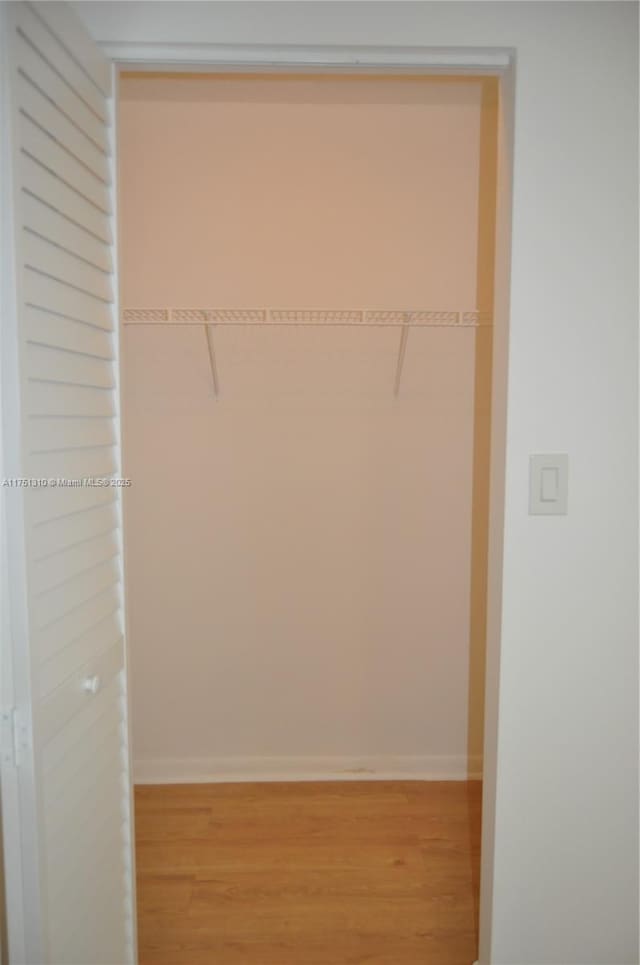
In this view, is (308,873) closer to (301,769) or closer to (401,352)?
(301,769)

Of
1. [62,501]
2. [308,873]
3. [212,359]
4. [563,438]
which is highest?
[212,359]

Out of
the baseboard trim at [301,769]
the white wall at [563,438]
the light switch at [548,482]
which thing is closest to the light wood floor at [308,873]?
the baseboard trim at [301,769]

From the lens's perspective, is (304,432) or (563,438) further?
(304,432)

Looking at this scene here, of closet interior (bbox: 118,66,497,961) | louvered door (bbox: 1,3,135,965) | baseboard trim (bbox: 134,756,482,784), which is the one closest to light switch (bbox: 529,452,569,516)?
louvered door (bbox: 1,3,135,965)

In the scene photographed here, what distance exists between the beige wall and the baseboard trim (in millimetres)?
14

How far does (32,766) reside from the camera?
98 centimetres

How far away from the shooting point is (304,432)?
8.14ft

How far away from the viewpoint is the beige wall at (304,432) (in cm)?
238

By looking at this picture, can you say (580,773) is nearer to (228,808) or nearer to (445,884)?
(445,884)

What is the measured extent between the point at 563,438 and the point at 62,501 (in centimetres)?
97

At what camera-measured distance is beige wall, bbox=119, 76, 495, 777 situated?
238cm

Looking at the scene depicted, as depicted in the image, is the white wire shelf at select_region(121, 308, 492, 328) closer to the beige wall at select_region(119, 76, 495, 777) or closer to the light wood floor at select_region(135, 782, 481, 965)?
the beige wall at select_region(119, 76, 495, 777)

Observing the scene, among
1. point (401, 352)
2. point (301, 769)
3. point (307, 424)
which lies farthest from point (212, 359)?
point (301, 769)

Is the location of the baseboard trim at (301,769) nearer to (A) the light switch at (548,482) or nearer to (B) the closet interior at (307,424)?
(B) the closet interior at (307,424)
